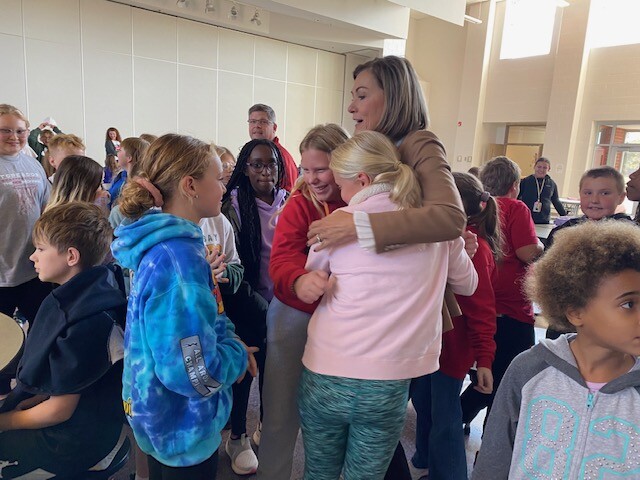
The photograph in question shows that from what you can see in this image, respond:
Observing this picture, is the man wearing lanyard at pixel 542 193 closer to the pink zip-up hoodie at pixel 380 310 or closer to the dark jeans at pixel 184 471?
the pink zip-up hoodie at pixel 380 310

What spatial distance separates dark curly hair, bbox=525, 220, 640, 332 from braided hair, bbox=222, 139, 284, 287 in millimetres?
1273

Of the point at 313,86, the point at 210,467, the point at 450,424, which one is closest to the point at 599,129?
the point at 313,86

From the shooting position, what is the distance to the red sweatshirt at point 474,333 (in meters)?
1.64

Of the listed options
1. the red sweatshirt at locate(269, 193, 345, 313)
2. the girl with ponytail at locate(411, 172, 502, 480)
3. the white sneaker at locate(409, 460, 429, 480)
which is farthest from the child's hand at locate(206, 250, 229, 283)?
the white sneaker at locate(409, 460, 429, 480)

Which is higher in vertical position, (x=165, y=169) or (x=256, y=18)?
(x=256, y=18)

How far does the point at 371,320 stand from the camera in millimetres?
1166

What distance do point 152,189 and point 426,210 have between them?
75 cm

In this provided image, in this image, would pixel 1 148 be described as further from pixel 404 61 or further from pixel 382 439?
pixel 382 439

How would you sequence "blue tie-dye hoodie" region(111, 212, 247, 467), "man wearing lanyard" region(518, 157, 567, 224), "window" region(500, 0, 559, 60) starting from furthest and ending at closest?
"window" region(500, 0, 559, 60)
"man wearing lanyard" region(518, 157, 567, 224)
"blue tie-dye hoodie" region(111, 212, 247, 467)

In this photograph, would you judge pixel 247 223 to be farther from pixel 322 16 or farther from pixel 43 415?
pixel 322 16

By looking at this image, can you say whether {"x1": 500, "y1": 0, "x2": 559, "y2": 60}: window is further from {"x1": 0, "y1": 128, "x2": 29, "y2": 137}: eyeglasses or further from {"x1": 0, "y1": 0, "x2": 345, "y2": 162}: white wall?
{"x1": 0, "y1": 128, "x2": 29, "y2": 137}: eyeglasses

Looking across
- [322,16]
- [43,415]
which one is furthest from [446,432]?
[322,16]

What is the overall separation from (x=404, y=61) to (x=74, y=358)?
1322 millimetres

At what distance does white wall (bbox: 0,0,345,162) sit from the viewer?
23.1ft
